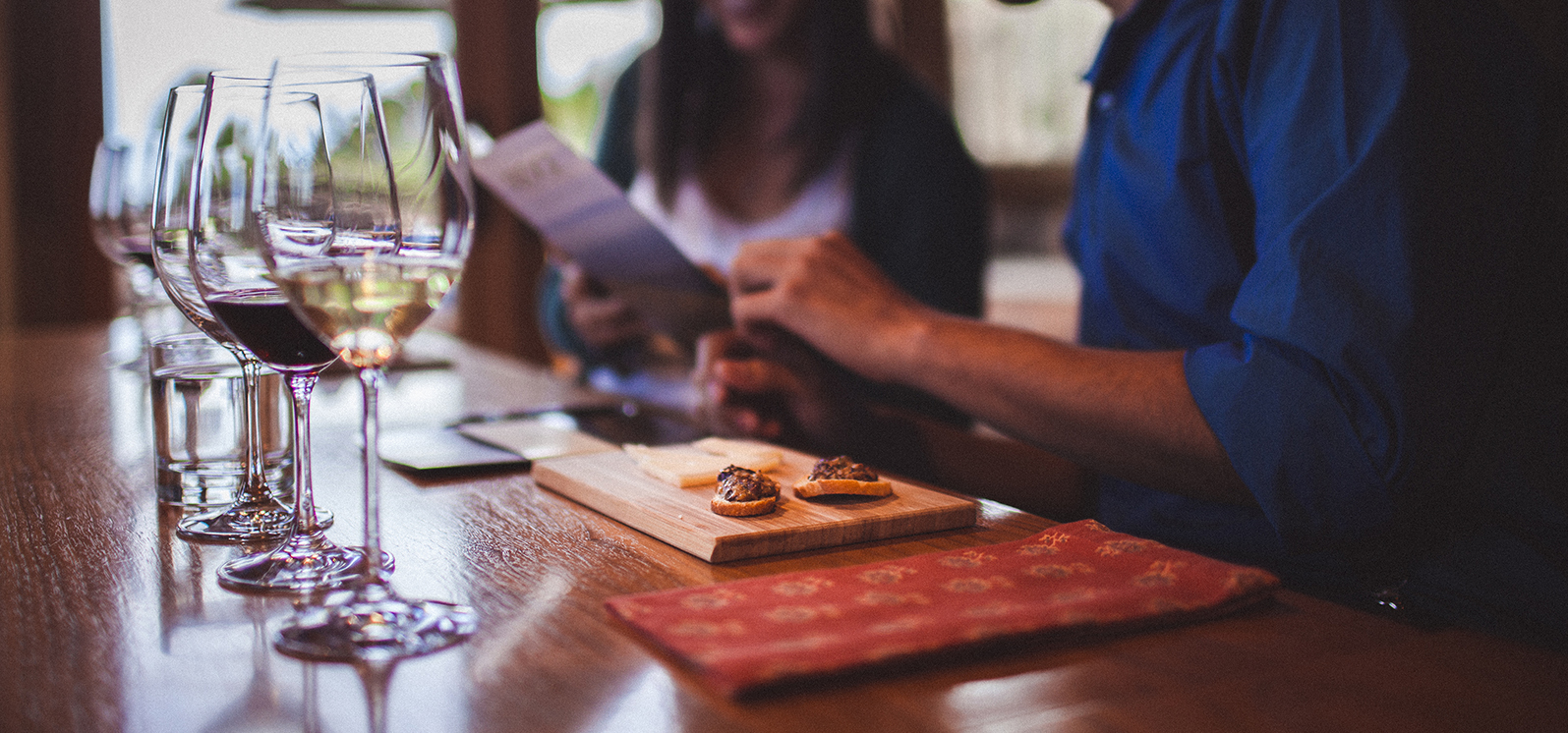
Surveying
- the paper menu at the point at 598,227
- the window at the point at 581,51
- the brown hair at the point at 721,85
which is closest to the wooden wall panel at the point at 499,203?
the window at the point at 581,51

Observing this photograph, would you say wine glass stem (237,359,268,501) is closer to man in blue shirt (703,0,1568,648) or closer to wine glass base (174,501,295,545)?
wine glass base (174,501,295,545)

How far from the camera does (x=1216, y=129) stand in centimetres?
105

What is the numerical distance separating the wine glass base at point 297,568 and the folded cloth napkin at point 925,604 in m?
0.18

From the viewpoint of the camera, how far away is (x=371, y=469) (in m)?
0.51

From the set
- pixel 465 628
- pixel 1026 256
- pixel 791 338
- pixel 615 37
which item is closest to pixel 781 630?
pixel 465 628

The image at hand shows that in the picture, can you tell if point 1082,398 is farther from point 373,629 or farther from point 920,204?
point 920,204

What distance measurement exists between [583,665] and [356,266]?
0.70 feet

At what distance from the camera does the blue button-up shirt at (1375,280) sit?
779 millimetres

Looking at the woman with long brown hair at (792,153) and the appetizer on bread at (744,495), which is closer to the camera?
the appetizer on bread at (744,495)

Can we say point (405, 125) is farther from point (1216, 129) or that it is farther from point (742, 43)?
point (742, 43)

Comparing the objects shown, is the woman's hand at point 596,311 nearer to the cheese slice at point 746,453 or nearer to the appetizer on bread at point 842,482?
the cheese slice at point 746,453

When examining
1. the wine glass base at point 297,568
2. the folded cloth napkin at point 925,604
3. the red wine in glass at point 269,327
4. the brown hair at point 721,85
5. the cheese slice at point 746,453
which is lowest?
the wine glass base at point 297,568

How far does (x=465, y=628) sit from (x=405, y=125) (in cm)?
26

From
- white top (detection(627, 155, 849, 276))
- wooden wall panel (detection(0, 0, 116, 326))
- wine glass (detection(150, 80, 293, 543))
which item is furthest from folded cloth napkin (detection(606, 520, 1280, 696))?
wooden wall panel (detection(0, 0, 116, 326))
